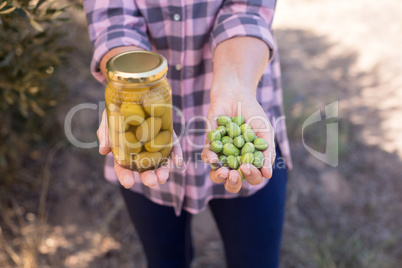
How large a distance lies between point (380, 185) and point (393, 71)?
1.32 meters

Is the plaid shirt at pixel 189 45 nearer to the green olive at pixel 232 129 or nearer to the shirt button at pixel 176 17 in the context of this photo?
the shirt button at pixel 176 17

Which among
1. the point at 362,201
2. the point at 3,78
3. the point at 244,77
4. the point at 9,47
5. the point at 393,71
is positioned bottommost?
the point at 362,201

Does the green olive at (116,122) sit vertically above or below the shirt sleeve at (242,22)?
below

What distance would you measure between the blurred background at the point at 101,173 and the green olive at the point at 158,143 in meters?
0.65

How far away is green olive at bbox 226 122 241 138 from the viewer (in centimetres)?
103

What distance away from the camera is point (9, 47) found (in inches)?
61.8

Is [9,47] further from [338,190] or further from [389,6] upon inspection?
[389,6]

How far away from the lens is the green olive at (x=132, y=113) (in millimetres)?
922

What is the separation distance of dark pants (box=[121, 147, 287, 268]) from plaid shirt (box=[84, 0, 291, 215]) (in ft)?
0.16

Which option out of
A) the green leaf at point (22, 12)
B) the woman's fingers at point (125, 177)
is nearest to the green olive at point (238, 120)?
the woman's fingers at point (125, 177)

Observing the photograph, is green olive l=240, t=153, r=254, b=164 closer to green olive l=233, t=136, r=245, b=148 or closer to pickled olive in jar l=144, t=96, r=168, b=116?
green olive l=233, t=136, r=245, b=148

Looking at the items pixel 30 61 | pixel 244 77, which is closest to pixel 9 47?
pixel 30 61

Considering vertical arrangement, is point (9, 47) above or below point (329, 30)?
above

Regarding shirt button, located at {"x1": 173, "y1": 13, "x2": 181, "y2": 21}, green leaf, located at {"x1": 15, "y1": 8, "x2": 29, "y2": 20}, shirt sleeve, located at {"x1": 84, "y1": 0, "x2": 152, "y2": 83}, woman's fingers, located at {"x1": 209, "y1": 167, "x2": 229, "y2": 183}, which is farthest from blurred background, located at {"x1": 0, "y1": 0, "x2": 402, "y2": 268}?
woman's fingers, located at {"x1": 209, "y1": 167, "x2": 229, "y2": 183}
